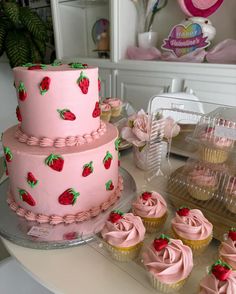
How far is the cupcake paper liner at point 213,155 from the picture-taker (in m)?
0.85

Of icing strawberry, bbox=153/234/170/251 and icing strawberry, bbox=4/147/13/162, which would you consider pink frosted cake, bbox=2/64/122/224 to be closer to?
icing strawberry, bbox=4/147/13/162

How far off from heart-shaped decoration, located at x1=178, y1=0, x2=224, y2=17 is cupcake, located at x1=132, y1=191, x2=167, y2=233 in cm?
152

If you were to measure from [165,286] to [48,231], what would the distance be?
37 centimetres

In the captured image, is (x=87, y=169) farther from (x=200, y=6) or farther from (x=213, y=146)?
(x=200, y=6)

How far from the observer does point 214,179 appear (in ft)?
2.88

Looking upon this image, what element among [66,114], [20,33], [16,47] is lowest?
[66,114]

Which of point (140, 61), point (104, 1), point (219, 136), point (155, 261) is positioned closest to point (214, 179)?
point (219, 136)

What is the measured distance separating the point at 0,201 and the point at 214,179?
77cm

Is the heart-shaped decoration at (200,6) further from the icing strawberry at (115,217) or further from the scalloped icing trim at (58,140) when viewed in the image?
the icing strawberry at (115,217)

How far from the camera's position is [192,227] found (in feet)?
2.18

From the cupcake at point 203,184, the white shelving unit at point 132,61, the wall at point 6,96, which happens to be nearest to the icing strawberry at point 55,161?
the cupcake at point 203,184

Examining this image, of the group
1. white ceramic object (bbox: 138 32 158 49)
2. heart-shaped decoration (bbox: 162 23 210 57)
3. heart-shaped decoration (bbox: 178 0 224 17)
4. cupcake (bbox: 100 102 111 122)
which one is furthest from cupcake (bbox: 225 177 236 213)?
white ceramic object (bbox: 138 32 158 49)

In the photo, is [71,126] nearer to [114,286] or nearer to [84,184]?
[84,184]

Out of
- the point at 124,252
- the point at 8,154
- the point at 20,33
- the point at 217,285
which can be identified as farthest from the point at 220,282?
the point at 20,33
